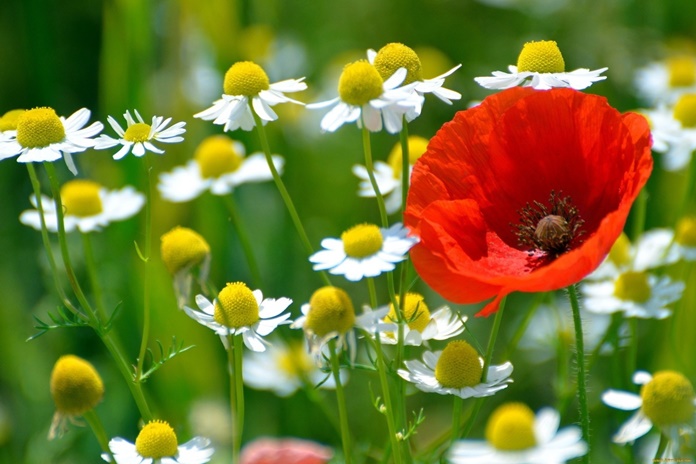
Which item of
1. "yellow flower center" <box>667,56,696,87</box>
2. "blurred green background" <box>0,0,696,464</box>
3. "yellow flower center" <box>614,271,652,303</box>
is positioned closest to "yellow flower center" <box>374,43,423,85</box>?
"yellow flower center" <box>614,271,652,303</box>

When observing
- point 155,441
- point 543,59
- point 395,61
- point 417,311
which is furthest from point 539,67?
point 155,441

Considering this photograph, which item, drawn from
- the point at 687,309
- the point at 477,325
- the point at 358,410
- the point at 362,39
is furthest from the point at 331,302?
the point at 362,39

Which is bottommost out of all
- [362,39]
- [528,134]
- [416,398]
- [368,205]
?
[416,398]

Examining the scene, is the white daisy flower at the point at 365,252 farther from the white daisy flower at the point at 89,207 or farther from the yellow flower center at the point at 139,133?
the white daisy flower at the point at 89,207

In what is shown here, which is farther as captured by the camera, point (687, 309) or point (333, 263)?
point (687, 309)

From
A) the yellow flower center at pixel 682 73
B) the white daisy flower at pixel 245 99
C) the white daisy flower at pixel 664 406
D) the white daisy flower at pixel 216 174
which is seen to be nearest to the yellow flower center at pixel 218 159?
the white daisy flower at pixel 216 174

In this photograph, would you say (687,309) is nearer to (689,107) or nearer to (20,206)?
(689,107)
